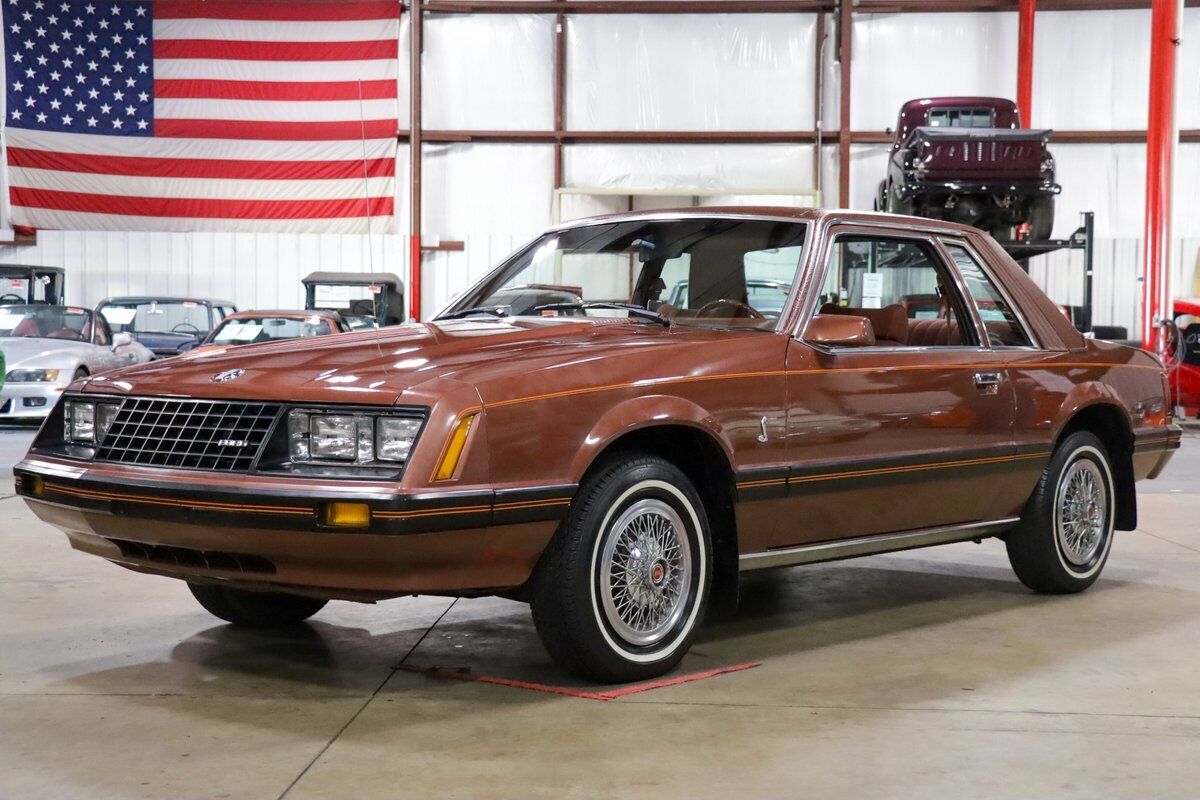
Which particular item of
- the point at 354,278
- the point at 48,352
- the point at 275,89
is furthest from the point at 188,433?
the point at 275,89

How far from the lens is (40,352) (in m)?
13.3

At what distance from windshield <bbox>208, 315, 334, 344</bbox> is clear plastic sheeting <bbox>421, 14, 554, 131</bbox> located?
9113mm

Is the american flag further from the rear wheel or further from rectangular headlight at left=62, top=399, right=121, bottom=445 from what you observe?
rectangular headlight at left=62, top=399, right=121, bottom=445

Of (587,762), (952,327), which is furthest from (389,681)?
(952,327)

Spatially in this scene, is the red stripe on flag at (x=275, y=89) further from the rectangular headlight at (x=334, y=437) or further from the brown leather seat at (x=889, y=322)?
the rectangular headlight at (x=334, y=437)

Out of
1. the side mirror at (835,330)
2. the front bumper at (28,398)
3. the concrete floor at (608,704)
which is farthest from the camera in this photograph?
the front bumper at (28,398)

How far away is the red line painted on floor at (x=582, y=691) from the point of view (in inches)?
148

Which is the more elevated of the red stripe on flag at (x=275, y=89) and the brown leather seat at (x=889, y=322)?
the red stripe on flag at (x=275, y=89)

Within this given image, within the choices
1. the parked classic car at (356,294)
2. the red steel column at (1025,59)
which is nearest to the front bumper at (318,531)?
the parked classic car at (356,294)

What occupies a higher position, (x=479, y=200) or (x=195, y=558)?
(x=479, y=200)

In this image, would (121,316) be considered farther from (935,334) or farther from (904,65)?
(935,334)

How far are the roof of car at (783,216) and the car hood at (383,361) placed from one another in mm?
620

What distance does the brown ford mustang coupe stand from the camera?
3.44 metres

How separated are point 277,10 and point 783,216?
1938 cm
